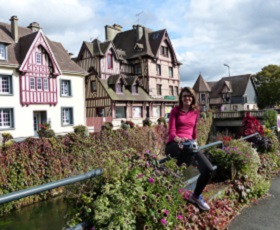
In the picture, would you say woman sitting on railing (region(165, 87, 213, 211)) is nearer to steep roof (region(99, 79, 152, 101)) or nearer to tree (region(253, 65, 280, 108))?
steep roof (region(99, 79, 152, 101))

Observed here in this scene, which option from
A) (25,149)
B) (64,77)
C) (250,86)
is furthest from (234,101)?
(25,149)

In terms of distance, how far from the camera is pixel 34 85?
22047 millimetres

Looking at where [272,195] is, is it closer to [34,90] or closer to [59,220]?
[59,220]

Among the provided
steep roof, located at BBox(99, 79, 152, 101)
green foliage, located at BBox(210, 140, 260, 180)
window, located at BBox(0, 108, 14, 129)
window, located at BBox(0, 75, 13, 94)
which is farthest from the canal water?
steep roof, located at BBox(99, 79, 152, 101)

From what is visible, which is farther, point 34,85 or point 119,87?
point 119,87

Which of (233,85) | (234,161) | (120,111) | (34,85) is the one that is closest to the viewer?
(234,161)

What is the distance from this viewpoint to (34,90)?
2205cm

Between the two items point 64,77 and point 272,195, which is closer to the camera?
point 272,195

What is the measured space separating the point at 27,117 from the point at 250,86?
1700 inches

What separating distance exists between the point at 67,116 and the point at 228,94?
117 ft

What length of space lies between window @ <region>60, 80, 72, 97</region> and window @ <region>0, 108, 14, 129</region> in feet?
16.6

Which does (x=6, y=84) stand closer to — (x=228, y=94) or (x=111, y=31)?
(x=111, y=31)

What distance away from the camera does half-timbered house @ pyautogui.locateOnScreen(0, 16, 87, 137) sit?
67.6ft

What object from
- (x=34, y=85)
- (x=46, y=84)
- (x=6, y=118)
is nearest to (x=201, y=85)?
(x=46, y=84)
